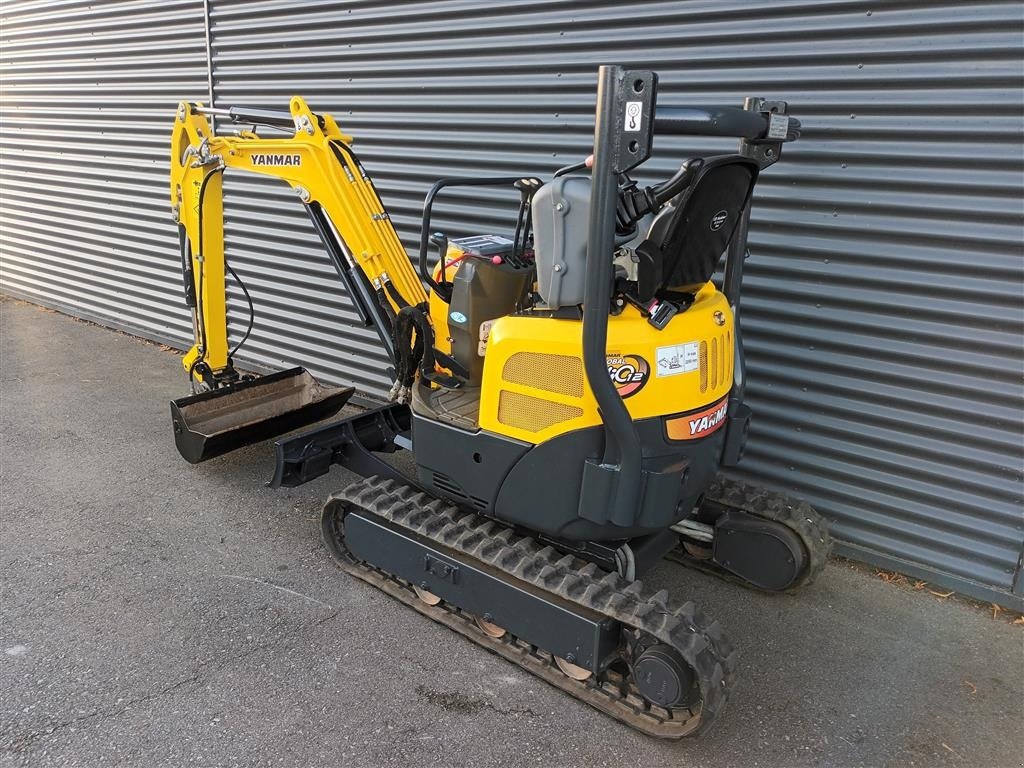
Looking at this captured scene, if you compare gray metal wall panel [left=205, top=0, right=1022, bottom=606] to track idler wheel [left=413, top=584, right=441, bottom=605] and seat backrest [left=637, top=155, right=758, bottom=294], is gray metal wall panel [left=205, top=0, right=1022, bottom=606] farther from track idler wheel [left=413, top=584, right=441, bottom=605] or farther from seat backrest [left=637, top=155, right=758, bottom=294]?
track idler wheel [left=413, top=584, right=441, bottom=605]

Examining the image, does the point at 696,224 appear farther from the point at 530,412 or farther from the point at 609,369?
the point at 530,412

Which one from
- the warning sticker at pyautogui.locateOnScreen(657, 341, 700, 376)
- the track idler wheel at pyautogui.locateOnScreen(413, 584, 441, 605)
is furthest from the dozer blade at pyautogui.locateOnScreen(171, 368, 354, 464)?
the warning sticker at pyautogui.locateOnScreen(657, 341, 700, 376)

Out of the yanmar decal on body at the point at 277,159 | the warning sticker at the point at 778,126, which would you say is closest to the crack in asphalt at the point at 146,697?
the yanmar decal on body at the point at 277,159

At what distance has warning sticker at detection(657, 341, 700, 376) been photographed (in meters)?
2.71

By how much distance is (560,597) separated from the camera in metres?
2.91

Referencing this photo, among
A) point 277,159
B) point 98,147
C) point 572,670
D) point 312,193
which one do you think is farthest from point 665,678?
point 98,147

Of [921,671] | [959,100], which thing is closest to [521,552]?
[921,671]

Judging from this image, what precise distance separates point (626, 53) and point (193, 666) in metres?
3.63

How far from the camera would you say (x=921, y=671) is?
10.4ft

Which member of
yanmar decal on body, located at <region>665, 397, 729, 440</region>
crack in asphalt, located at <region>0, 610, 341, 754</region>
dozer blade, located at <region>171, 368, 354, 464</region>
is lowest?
crack in asphalt, located at <region>0, 610, 341, 754</region>

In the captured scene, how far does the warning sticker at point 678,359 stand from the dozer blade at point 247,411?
2696 millimetres

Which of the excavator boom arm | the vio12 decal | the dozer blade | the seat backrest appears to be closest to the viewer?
the seat backrest

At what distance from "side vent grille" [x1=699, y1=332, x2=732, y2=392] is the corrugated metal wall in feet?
3.61

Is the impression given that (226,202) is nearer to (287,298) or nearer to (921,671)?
(287,298)
